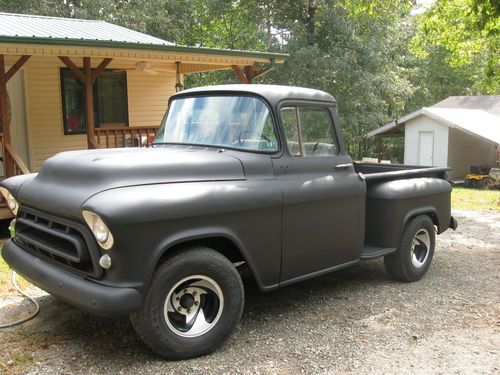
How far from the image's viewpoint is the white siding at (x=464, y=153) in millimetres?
26484

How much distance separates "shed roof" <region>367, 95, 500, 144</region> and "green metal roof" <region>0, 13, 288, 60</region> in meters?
15.4

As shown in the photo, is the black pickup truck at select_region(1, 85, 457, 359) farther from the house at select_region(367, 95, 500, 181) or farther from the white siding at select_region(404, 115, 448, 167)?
the white siding at select_region(404, 115, 448, 167)

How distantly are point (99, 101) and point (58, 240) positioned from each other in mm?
9174

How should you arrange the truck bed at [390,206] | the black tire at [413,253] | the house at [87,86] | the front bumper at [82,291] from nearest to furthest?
the front bumper at [82,291] → the truck bed at [390,206] → the black tire at [413,253] → the house at [87,86]

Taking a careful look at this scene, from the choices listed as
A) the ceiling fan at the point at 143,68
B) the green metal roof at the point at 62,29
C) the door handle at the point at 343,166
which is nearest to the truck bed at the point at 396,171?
the door handle at the point at 343,166

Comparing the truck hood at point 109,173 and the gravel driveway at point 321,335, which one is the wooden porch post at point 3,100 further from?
the truck hood at point 109,173

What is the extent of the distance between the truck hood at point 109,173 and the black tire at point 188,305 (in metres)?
0.62

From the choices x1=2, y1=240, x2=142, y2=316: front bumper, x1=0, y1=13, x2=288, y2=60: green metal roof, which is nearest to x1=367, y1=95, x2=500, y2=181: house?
x1=0, y1=13, x2=288, y2=60: green metal roof

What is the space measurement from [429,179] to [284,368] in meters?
3.31

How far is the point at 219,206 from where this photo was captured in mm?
3879

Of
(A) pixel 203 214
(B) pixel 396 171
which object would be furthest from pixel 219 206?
(B) pixel 396 171

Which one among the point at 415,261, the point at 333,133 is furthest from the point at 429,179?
the point at 333,133

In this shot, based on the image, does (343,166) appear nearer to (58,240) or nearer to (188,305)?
(188,305)

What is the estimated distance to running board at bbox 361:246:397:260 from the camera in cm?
529
